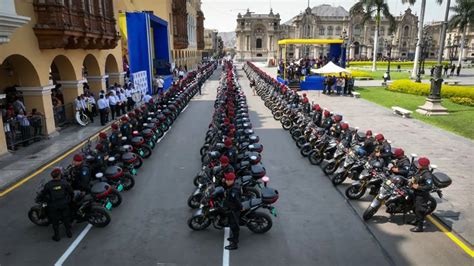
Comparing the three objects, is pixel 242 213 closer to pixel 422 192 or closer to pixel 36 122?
pixel 422 192

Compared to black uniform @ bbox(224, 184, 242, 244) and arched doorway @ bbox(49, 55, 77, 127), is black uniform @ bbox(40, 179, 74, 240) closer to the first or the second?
Result: black uniform @ bbox(224, 184, 242, 244)

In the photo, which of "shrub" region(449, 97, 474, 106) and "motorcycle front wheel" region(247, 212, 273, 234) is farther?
"shrub" region(449, 97, 474, 106)

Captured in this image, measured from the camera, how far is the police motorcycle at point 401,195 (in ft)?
22.4

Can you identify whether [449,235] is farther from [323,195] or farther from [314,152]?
[314,152]

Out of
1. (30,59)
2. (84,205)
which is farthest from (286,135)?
(30,59)

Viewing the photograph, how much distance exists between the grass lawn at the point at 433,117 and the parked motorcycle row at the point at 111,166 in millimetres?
12342

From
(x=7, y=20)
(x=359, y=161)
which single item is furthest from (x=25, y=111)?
(x=359, y=161)

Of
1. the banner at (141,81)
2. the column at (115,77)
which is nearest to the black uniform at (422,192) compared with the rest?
the banner at (141,81)

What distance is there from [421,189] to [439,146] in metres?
6.59

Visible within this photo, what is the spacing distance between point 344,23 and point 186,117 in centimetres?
8888

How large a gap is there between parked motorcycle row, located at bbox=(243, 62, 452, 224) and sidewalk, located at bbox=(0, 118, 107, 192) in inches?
335

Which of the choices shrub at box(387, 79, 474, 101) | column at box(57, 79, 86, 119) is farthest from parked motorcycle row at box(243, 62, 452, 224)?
shrub at box(387, 79, 474, 101)

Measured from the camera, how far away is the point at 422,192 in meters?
6.74

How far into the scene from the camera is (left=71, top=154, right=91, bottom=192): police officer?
24.0 feet
